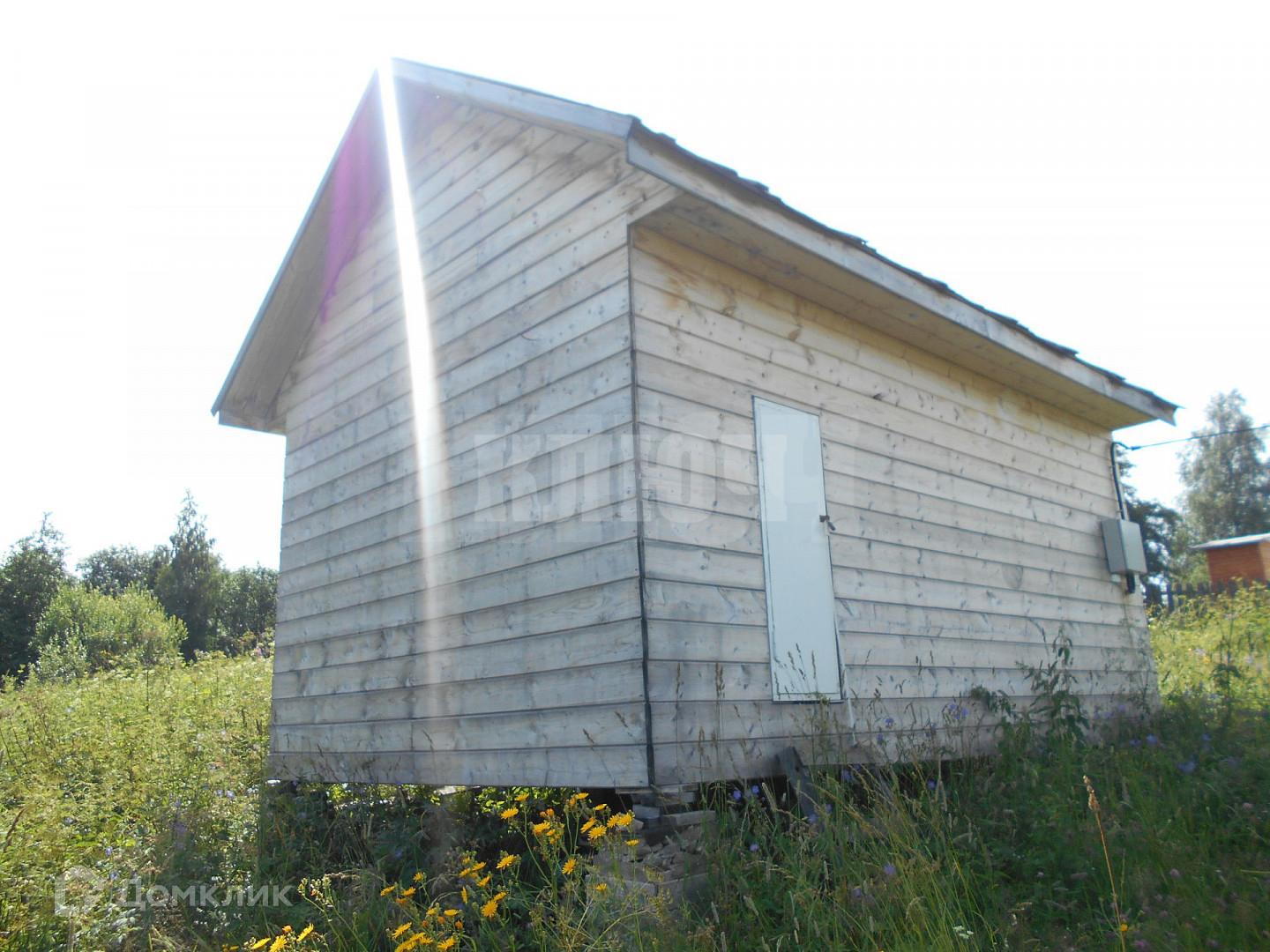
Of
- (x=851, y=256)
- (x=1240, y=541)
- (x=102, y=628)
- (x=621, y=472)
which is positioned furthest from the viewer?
(x=102, y=628)

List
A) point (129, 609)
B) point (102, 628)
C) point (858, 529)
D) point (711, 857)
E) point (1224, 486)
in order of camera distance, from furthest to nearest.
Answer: point (1224, 486), point (129, 609), point (102, 628), point (858, 529), point (711, 857)

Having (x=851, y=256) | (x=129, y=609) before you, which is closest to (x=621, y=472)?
(x=851, y=256)

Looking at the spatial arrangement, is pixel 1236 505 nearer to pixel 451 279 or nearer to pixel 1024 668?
pixel 1024 668

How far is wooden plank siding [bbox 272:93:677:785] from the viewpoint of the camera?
15.5 feet

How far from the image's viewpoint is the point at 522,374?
18.0 feet

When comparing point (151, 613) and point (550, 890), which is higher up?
point (151, 613)

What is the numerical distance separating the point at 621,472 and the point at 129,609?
2576cm

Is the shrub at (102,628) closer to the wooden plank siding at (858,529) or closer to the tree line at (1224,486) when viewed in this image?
the wooden plank siding at (858,529)

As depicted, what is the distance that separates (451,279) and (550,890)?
4257mm

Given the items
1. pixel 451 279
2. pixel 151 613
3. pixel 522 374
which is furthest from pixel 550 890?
pixel 151 613

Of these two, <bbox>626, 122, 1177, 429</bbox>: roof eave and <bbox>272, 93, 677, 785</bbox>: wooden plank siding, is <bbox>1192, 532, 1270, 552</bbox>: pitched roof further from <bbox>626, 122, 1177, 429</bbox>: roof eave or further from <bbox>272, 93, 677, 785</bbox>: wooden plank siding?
<bbox>272, 93, 677, 785</bbox>: wooden plank siding

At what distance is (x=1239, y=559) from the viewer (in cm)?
2252

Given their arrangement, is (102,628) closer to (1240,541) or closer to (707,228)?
(707,228)

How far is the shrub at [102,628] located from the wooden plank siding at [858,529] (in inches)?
755
